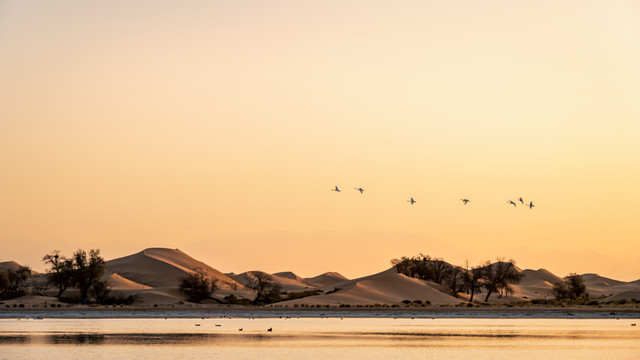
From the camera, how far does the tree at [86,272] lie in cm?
11819

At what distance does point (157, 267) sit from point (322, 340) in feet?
383

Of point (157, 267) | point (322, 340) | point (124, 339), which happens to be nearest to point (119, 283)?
point (157, 267)

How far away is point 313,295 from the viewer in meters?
124

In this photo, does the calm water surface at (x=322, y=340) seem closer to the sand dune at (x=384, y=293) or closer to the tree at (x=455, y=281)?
the sand dune at (x=384, y=293)

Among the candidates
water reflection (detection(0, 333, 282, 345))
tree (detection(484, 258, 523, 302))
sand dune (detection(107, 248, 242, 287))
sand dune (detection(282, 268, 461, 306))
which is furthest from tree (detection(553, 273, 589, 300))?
water reflection (detection(0, 333, 282, 345))

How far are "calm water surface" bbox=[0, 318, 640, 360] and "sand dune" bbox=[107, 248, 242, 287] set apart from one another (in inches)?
3094

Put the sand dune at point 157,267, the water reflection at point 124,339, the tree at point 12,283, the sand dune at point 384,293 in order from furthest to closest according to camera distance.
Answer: the sand dune at point 157,267 < the tree at point 12,283 < the sand dune at point 384,293 < the water reflection at point 124,339

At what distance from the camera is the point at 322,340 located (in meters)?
56.9

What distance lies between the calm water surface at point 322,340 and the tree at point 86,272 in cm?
3614

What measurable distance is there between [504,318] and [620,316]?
38.2ft

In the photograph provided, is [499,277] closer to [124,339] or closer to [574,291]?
[574,291]

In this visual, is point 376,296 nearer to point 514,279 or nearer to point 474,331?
point 514,279

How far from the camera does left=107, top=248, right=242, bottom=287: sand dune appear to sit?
160750 millimetres

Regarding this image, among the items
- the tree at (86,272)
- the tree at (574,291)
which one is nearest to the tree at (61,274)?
the tree at (86,272)
